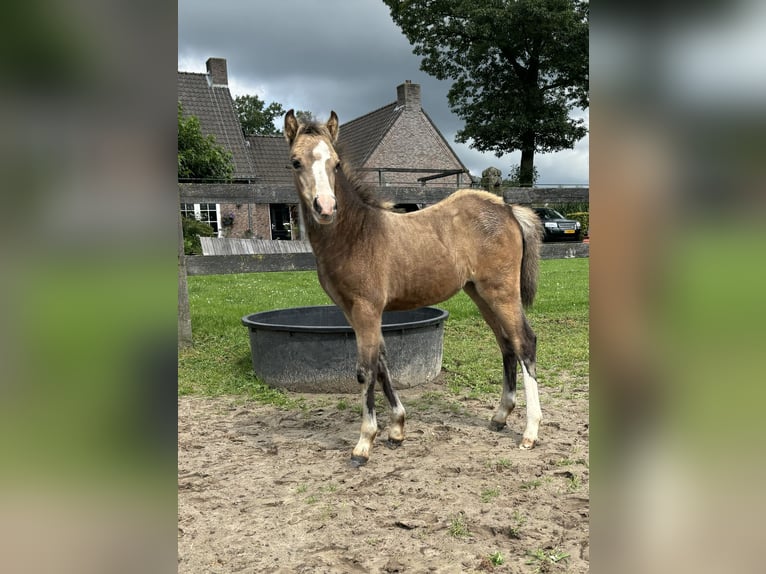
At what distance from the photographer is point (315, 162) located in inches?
118

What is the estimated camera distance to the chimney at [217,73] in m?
24.9

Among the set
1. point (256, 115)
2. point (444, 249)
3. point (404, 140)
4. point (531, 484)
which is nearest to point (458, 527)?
point (531, 484)

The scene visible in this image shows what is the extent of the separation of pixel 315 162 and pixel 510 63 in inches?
1271

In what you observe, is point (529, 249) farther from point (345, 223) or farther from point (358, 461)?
point (358, 461)

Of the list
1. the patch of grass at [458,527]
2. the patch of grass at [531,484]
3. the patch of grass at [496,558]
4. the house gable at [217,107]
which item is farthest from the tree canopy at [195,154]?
the patch of grass at [496,558]

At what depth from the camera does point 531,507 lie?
9.01ft

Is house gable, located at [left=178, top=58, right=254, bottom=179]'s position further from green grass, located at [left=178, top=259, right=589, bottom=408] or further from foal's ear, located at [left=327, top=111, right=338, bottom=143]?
foal's ear, located at [left=327, top=111, right=338, bottom=143]

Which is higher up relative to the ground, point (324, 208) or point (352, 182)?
point (352, 182)

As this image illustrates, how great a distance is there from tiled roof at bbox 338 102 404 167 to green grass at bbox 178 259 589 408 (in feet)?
56.0

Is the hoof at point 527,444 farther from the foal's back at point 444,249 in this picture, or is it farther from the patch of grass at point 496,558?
the patch of grass at point 496,558
